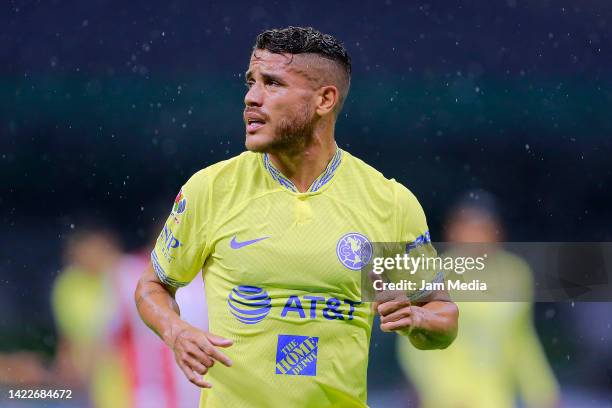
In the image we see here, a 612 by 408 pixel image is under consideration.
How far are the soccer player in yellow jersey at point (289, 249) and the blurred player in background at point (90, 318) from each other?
7.92 feet

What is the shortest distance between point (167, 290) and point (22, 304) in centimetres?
283

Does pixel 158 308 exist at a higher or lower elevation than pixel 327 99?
lower

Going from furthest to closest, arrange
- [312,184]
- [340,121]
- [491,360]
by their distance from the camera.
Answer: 1. [340,121]
2. [491,360]
3. [312,184]

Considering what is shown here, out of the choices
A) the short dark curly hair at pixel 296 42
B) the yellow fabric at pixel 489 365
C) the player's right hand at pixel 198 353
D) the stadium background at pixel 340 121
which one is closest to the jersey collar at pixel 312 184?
the short dark curly hair at pixel 296 42

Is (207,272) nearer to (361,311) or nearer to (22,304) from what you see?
(361,311)

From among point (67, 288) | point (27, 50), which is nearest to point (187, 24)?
point (27, 50)

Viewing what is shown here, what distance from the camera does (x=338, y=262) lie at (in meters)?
3.41

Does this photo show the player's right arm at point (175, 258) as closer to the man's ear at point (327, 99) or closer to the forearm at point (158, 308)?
the forearm at point (158, 308)

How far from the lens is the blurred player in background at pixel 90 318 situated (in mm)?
5855

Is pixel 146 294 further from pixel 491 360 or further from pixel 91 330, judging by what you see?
pixel 491 360

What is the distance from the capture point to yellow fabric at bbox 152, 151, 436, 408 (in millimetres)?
3328

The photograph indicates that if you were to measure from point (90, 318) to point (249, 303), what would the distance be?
2768 mm

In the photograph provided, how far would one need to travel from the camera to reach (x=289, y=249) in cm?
339

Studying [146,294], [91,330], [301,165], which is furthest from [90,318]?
[301,165]
